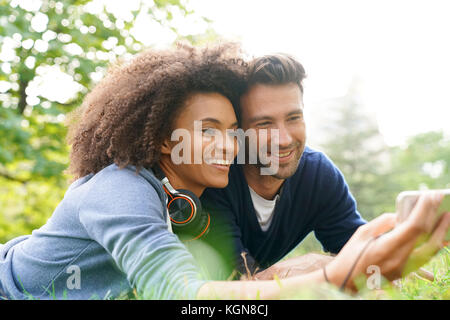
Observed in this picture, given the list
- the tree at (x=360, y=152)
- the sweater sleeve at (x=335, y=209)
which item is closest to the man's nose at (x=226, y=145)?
the sweater sleeve at (x=335, y=209)

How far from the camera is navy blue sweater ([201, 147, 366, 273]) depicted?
2979mm

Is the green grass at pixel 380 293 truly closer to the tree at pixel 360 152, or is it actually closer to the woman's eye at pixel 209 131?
the woman's eye at pixel 209 131

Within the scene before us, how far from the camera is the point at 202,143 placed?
2240 millimetres

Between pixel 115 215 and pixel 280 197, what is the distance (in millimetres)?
1581

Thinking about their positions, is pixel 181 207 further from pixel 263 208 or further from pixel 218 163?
pixel 263 208

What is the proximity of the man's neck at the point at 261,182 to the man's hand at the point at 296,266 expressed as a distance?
576 millimetres

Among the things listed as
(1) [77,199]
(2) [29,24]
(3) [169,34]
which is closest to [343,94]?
(3) [169,34]

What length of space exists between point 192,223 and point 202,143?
0.40m

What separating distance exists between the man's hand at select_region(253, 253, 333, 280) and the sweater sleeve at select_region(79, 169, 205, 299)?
904 mm

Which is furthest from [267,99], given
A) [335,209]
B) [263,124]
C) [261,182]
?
[335,209]

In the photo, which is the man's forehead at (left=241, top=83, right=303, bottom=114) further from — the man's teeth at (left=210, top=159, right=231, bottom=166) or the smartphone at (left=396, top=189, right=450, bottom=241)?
the smartphone at (left=396, top=189, right=450, bottom=241)

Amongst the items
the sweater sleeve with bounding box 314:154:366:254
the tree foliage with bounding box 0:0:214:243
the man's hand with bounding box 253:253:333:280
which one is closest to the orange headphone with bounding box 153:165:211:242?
the man's hand with bounding box 253:253:333:280
